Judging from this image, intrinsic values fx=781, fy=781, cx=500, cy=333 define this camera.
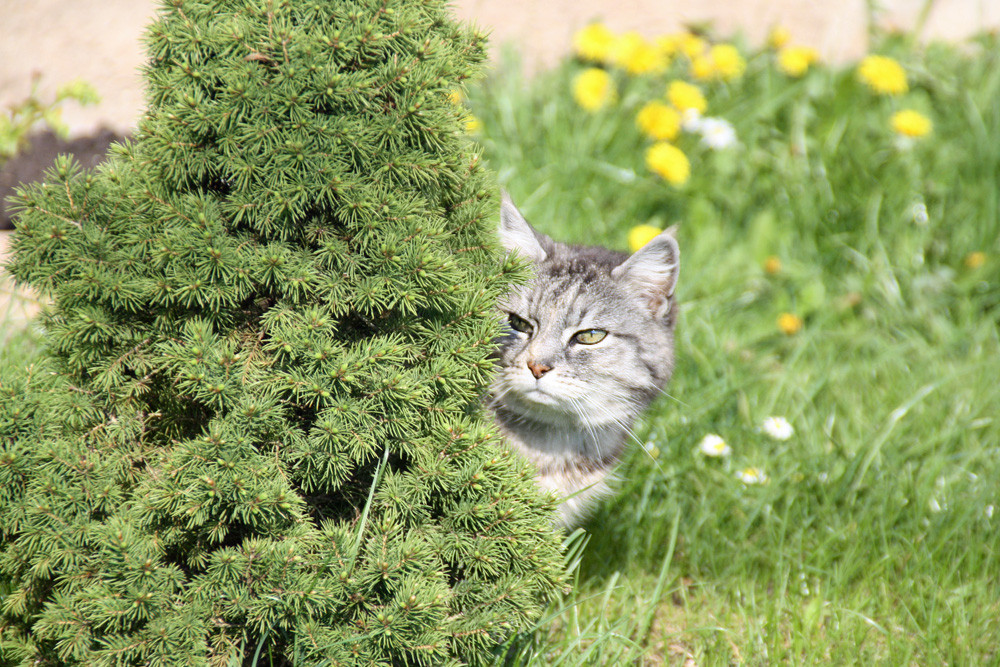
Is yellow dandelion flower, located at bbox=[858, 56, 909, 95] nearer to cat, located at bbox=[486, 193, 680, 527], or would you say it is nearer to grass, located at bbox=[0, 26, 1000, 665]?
grass, located at bbox=[0, 26, 1000, 665]

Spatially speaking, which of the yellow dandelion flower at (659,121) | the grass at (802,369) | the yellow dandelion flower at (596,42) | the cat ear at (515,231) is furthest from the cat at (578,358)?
the yellow dandelion flower at (596,42)

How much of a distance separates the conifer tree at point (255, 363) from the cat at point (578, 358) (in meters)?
0.48

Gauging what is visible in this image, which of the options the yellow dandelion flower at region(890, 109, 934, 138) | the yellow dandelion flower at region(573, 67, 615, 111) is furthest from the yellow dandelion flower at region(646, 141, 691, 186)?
the yellow dandelion flower at region(890, 109, 934, 138)

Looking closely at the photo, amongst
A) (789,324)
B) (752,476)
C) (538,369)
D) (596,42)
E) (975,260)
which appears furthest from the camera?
(596,42)

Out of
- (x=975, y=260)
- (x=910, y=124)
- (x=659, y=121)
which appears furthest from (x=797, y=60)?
(x=975, y=260)

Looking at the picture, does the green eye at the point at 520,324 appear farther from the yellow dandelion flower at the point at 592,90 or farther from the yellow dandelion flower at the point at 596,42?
the yellow dandelion flower at the point at 596,42

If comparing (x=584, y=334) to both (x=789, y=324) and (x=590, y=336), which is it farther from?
(x=789, y=324)

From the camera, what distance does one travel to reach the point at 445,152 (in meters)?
1.70

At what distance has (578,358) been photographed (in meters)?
2.25

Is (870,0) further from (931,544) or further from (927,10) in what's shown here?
(931,544)

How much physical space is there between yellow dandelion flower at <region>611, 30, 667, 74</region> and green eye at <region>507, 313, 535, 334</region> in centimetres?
235

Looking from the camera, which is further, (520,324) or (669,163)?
(669,163)

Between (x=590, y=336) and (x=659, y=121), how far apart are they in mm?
1874

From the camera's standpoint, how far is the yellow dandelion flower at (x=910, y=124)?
3889 mm
